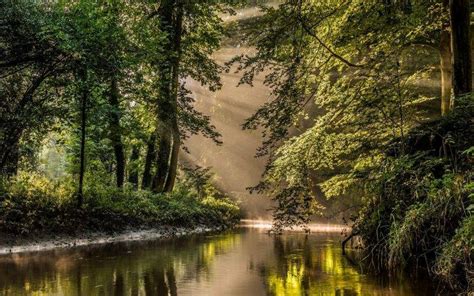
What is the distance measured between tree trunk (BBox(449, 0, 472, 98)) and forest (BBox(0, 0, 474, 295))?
0.08 ft

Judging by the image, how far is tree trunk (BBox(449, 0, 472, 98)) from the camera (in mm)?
8867

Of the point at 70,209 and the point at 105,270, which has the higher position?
the point at 70,209

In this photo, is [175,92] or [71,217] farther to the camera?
[175,92]

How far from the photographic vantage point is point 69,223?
12227mm

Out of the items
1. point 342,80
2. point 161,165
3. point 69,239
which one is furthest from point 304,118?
point 161,165

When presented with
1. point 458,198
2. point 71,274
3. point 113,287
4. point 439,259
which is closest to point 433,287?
point 439,259

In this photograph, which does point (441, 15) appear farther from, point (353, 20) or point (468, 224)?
point (468, 224)

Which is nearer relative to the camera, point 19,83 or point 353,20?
point 353,20

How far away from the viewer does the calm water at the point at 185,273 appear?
6.23 meters

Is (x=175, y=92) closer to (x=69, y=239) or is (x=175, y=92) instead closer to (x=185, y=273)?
(x=69, y=239)

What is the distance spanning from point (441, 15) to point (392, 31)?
1.47 m

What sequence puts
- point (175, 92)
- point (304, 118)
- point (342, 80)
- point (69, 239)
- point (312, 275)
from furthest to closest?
point (175, 92), point (304, 118), point (342, 80), point (69, 239), point (312, 275)

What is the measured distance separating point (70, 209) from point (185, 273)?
241 inches

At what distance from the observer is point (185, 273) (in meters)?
7.67
